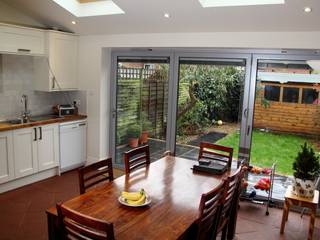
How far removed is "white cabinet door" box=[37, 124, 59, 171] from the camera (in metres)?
4.53

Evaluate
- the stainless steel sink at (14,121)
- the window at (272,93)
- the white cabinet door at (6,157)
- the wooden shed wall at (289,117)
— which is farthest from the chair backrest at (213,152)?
the stainless steel sink at (14,121)

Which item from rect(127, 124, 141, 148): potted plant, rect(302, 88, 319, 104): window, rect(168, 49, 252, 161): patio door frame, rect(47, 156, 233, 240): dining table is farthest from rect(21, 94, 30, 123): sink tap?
rect(302, 88, 319, 104): window

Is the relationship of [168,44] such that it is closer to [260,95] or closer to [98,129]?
[260,95]

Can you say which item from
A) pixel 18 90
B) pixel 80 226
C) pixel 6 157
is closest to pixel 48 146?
pixel 6 157

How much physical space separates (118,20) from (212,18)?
138 centimetres

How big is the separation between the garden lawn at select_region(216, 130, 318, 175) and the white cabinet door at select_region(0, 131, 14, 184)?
3037 mm

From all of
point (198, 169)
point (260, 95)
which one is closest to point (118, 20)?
point (260, 95)

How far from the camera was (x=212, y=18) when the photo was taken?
3654 millimetres

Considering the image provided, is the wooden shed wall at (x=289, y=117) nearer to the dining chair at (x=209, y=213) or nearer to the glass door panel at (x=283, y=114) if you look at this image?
the glass door panel at (x=283, y=114)

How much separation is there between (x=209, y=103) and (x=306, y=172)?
1702 millimetres

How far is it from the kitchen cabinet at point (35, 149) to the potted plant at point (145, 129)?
135cm

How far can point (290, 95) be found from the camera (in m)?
3.90

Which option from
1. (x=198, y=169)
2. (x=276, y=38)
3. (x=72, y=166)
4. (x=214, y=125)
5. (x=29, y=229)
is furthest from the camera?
(x=72, y=166)

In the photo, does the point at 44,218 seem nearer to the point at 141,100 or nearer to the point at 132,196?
the point at 132,196
